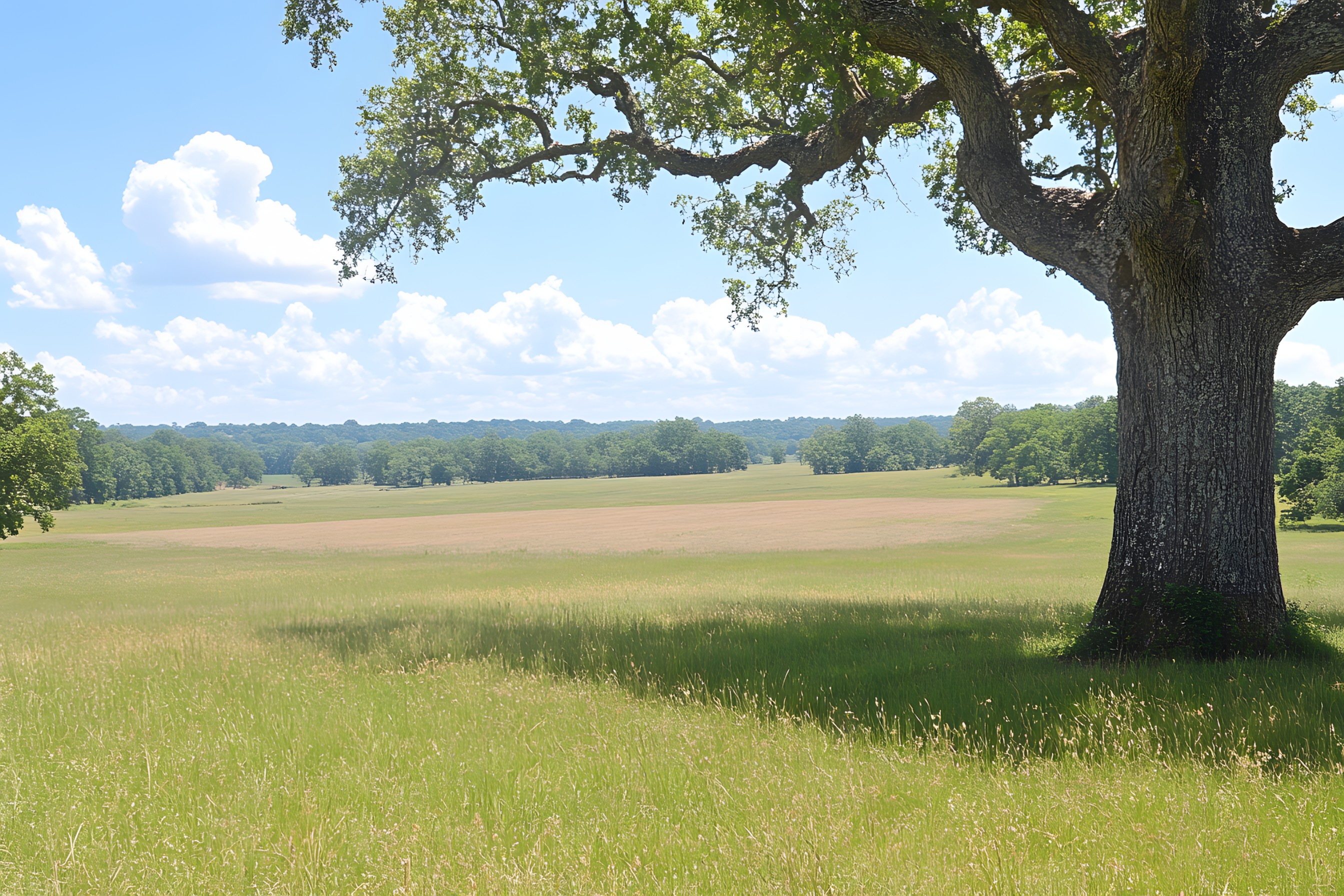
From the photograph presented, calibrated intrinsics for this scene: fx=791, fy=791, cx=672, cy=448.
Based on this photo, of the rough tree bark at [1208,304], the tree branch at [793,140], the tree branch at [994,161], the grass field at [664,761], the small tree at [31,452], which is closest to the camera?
the grass field at [664,761]

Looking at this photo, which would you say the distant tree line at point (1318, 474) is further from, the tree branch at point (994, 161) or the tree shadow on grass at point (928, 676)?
the tree shadow on grass at point (928, 676)

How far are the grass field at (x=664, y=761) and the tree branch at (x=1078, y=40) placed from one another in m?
7.32

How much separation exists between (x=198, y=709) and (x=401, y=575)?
2204cm

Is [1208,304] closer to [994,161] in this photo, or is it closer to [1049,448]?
[994,161]

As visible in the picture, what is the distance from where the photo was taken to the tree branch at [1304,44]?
9188mm

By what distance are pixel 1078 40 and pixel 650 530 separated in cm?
5095

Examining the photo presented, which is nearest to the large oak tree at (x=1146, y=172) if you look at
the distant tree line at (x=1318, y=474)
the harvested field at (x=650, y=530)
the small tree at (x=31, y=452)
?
the harvested field at (x=650, y=530)

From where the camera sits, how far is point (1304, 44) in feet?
30.6

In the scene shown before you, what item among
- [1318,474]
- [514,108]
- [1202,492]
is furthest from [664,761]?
[1318,474]

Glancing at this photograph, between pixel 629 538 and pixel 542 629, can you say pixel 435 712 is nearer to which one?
pixel 542 629

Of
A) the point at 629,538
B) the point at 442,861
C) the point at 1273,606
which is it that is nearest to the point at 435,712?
the point at 442,861

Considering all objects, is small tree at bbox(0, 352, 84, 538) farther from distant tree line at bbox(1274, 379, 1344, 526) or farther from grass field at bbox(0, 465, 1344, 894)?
distant tree line at bbox(1274, 379, 1344, 526)

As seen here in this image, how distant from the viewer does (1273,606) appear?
9.29 meters

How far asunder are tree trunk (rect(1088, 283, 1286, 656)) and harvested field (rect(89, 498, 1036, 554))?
104 feet
